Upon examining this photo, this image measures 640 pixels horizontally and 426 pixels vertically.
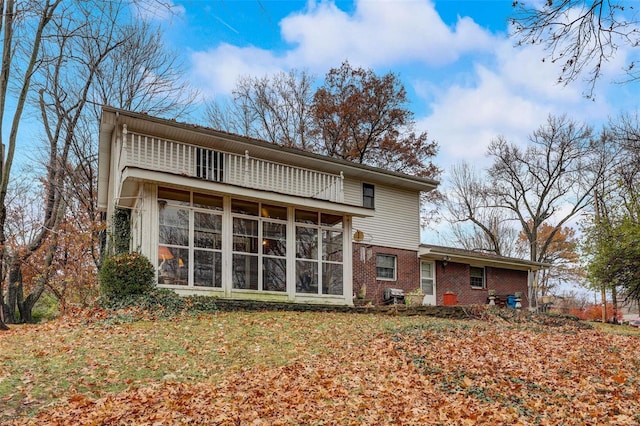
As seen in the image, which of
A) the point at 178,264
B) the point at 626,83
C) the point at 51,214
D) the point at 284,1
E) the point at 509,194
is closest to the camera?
the point at 284,1

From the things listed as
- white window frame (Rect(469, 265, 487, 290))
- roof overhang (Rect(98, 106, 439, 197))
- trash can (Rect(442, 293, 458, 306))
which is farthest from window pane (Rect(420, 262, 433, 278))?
roof overhang (Rect(98, 106, 439, 197))

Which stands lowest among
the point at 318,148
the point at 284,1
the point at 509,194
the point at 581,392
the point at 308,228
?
the point at 581,392

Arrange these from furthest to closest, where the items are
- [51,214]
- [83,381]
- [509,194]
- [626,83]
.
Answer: [509,194], [51,214], [83,381], [626,83]

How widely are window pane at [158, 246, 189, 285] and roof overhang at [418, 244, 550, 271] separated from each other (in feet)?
34.4

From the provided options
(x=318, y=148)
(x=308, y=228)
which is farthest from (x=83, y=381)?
(x=318, y=148)

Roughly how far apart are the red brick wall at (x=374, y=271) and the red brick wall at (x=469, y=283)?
1376 millimetres

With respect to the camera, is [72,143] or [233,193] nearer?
[233,193]

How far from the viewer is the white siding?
1905 cm

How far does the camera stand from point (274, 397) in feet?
20.9

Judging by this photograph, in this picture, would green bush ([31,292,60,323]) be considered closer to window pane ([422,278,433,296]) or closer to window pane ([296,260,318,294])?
window pane ([296,260,318,294])

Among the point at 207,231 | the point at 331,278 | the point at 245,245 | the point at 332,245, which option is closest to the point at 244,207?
the point at 245,245

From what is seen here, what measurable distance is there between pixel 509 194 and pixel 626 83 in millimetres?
27824

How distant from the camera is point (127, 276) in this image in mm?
11703

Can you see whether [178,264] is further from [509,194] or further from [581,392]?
[509,194]
